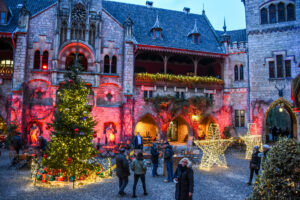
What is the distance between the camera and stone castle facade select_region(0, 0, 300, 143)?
19469 millimetres

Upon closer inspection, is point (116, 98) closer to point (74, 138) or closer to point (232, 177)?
point (74, 138)

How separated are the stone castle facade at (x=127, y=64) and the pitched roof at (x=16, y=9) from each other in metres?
0.09

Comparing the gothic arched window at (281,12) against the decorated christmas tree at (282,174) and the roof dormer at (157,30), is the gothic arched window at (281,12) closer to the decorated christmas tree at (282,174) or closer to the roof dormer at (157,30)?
the roof dormer at (157,30)

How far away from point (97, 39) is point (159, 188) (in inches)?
613

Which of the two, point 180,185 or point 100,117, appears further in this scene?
point 100,117

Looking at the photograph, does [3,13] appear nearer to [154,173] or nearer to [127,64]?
[127,64]

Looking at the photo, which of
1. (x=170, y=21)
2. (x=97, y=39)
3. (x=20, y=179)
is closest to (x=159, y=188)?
(x=20, y=179)

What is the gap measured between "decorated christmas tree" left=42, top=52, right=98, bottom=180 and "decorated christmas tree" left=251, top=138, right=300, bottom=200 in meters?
7.20

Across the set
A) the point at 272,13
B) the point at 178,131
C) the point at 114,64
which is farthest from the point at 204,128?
the point at 272,13

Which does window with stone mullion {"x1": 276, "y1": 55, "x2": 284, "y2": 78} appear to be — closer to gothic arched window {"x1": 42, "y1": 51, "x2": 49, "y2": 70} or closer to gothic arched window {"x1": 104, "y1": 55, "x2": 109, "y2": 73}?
gothic arched window {"x1": 104, "y1": 55, "x2": 109, "y2": 73}

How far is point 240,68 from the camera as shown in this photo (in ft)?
77.3

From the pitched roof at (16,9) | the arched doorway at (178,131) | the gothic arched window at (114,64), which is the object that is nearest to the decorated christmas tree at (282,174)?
the gothic arched window at (114,64)

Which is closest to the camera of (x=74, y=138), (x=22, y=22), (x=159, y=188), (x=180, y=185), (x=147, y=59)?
(x=180, y=185)

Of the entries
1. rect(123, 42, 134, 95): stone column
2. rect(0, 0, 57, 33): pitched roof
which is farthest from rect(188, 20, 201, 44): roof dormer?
rect(0, 0, 57, 33): pitched roof
